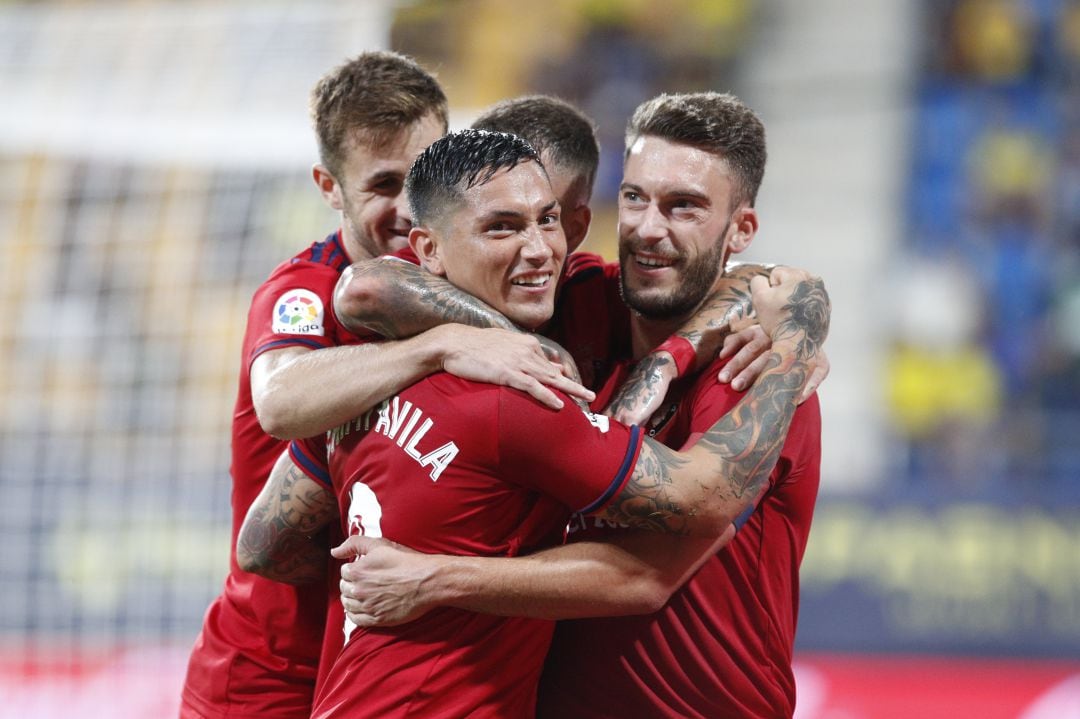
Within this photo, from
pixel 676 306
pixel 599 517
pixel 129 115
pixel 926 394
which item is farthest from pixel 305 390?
pixel 926 394

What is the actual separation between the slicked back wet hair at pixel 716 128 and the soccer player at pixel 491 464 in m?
0.52

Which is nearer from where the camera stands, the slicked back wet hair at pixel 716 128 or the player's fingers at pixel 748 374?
the player's fingers at pixel 748 374

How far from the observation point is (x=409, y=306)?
110 inches

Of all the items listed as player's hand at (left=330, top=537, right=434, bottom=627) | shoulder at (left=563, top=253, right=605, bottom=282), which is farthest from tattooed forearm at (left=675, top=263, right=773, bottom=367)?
player's hand at (left=330, top=537, right=434, bottom=627)

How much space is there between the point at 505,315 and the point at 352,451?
1.42 ft

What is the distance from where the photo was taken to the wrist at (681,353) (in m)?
3.02

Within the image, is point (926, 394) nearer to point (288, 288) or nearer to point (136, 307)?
A: point (136, 307)

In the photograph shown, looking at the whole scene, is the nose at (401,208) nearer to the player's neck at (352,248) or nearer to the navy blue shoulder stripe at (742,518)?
the player's neck at (352,248)

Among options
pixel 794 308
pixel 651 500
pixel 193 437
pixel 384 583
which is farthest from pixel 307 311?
pixel 193 437

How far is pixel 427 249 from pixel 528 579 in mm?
745

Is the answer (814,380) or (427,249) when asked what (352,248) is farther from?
(814,380)

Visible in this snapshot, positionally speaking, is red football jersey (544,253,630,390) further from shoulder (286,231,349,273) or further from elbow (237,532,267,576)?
elbow (237,532,267,576)

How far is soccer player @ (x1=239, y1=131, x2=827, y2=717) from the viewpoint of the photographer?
2.64 m

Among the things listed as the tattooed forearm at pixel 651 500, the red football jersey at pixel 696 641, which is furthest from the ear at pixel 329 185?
the tattooed forearm at pixel 651 500
